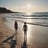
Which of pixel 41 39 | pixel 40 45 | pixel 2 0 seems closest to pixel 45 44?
pixel 40 45

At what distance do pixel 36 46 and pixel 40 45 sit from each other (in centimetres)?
7

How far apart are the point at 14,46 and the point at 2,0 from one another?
1.44m

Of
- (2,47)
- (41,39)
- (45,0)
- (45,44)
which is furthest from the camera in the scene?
(45,0)

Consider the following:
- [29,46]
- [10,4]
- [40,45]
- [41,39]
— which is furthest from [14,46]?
[10,4]

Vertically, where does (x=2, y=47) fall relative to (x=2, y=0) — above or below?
below

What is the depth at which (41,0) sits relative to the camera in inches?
113

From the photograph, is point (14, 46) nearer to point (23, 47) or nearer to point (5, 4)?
point (23, 47)

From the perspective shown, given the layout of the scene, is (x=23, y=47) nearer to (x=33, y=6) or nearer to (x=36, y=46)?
(x=36, y=46)

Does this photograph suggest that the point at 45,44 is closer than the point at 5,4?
Yes

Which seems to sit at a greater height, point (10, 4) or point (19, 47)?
point (10, 4)

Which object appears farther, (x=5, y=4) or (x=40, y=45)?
(x=5, y=4)

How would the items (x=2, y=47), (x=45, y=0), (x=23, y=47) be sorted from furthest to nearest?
(x=45, y=0), (x=23, y=47), (x=2, y=47)

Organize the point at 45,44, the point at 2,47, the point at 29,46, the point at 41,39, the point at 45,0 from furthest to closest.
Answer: the point at 45,0 < the point at 41,39 < the point at 45,44 < the point at 29,46 < the point at 2,47

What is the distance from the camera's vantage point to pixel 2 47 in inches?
58.7
